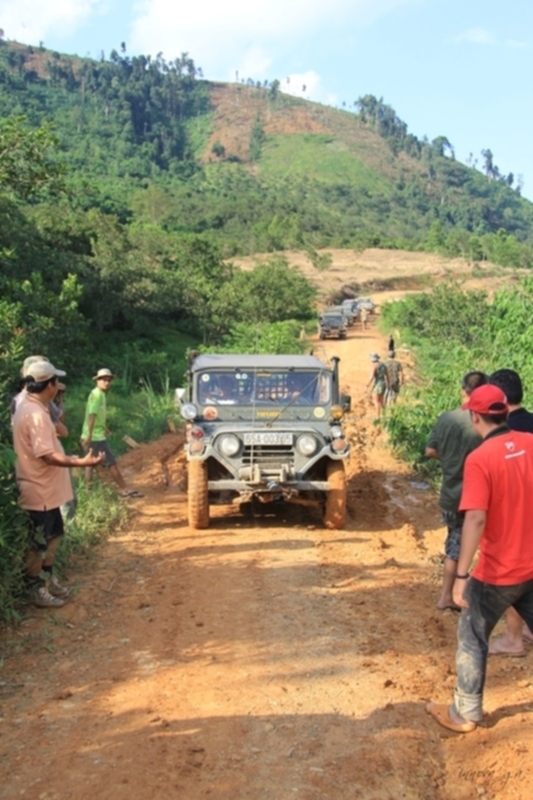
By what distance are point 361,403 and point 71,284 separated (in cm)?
667

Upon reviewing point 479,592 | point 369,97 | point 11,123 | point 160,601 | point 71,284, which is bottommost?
point 160,601

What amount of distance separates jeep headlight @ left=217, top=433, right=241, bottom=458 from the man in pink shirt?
254 cm

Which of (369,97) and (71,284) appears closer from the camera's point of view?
(71,284)

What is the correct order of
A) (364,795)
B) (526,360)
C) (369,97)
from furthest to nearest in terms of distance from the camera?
(369,97) → (526,360) → (364,795)

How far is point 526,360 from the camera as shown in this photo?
33.9 ft

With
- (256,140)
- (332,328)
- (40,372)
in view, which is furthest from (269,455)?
(256,140)

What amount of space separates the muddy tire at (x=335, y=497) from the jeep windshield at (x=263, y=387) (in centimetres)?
90

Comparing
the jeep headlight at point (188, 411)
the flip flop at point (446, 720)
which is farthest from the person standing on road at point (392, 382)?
the flip flop at point (446, 720)

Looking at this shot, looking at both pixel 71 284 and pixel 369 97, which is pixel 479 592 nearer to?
pixel 71 284

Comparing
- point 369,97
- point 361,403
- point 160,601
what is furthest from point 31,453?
point 369,97

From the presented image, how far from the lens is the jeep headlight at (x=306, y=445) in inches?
323

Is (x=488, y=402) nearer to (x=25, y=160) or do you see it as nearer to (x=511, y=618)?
(x=511, y=618)

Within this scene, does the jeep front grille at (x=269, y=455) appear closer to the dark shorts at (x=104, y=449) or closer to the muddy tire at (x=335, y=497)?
the muddy tire at (x=335, y=497)

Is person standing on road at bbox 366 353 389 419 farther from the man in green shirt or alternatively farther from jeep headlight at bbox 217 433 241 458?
jeep headlight at bbox 217 433 241 458
